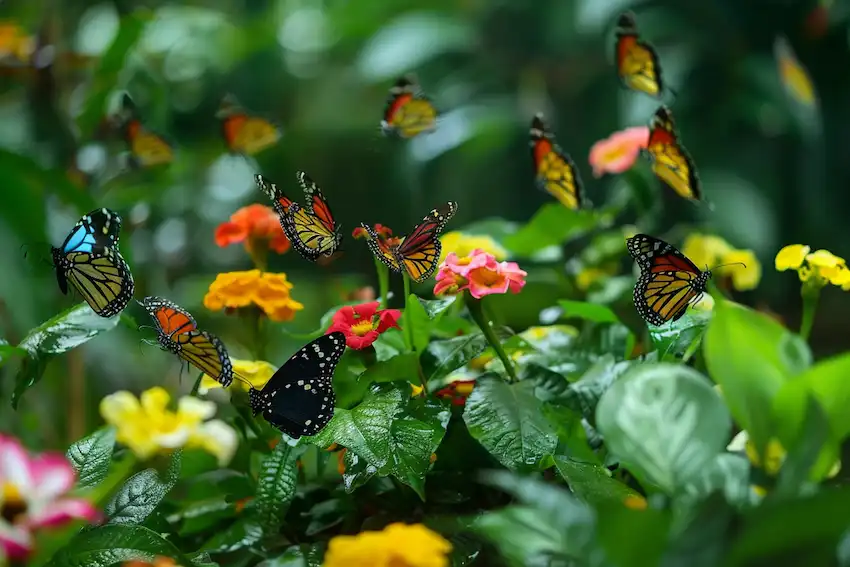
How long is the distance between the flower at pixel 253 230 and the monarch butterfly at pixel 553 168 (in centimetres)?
29

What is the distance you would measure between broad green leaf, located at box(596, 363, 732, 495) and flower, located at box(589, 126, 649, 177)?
536 millimetres

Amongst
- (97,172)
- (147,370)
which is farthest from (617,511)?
(147,370)

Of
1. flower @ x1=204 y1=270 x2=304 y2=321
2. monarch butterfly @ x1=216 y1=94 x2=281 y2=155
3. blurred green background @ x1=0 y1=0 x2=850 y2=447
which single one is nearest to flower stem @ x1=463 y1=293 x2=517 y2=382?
flower @ x1=204 y1=270 x2=304 y2=321

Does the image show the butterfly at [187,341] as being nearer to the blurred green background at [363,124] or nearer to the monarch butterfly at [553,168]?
the monarch butterfly at [553,168]

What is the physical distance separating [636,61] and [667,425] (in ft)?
1.88

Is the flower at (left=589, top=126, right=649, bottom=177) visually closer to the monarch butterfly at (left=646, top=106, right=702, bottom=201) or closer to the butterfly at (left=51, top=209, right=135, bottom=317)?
the monarch butterfly at (left=646, top=106, right=702, bottom=201)

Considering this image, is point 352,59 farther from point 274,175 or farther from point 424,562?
point 424,562

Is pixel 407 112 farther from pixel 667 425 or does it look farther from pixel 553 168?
pixel 667 425

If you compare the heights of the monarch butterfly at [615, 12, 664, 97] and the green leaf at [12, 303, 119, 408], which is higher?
the monarch butterfly at [615, 12, 664, 97]

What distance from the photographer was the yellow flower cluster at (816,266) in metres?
0.60

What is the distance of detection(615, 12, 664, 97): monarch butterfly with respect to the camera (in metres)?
0.86

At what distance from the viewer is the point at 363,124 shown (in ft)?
7.89

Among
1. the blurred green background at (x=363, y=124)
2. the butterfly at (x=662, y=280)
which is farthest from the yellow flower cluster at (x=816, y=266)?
the blurred green background at (x=363, y=124)

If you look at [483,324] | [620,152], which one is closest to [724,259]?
[620,152]
